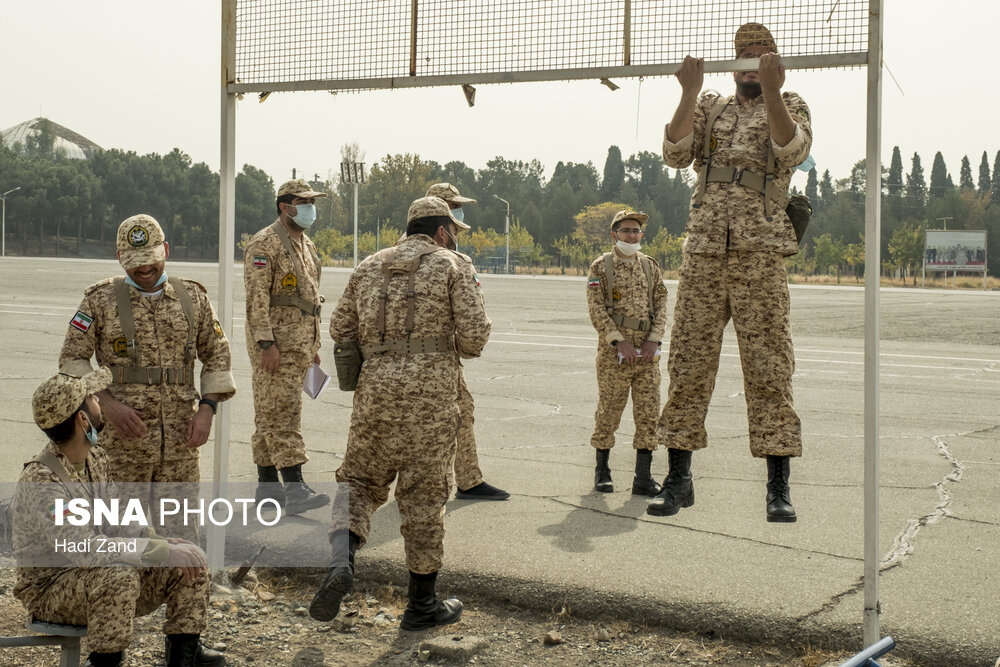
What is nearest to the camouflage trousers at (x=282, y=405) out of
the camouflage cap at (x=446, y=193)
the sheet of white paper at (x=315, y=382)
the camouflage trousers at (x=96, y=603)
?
the sheet of white paper at (x=315, y=382)

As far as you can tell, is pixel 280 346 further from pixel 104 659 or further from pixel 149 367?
pixel 104 659

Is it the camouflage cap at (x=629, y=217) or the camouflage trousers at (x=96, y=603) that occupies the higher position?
the camouflage cap at (x=629, y=217)

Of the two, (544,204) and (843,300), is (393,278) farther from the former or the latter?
(544,204)

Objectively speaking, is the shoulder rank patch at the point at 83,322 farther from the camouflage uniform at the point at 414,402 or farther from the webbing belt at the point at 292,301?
the webbing belt at the point at 292,301

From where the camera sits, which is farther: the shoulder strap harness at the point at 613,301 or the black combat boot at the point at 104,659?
the shoulder strap harness at the point at 613,301

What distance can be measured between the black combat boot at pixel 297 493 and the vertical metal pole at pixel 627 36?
153 inches

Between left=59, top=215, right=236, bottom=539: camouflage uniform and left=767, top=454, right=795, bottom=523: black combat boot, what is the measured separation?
8.43ft

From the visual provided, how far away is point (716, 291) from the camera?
4836mm

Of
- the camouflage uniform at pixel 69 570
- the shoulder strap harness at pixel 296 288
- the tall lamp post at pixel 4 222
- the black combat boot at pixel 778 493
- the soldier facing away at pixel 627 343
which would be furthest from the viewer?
the tall lamp post at pixel 4 222

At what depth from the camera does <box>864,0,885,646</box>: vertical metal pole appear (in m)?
4.18

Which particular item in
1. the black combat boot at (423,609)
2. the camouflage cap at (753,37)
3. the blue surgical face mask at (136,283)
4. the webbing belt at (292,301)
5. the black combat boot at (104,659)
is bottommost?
the black combat boot at (423,609)

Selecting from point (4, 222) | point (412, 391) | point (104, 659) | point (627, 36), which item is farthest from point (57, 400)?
point (4, 222)

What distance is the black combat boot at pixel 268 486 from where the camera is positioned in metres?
7.30

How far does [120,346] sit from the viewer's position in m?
5.00
